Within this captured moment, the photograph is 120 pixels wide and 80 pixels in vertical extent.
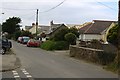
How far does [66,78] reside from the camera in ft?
48.3

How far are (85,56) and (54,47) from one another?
1986 centimetres

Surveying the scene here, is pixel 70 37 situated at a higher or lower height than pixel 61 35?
lower

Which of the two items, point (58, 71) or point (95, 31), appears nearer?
point (58, 71)

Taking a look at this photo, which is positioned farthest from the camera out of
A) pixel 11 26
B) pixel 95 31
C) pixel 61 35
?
pixel 11 26

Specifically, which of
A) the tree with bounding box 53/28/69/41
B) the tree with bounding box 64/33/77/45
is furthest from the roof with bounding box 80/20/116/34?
the tree with bounding box 64/33/77/45

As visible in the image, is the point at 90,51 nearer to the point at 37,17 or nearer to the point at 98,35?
the point at 37,17

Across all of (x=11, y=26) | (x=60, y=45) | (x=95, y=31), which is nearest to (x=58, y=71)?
(x=60, y=45)

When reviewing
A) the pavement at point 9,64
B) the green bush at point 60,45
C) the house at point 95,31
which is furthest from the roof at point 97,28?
the pavement at point 9,64

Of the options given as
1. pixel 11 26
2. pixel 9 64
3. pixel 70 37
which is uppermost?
pixel 11 26

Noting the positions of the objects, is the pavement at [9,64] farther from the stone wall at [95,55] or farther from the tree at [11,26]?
the tree at [11,26]

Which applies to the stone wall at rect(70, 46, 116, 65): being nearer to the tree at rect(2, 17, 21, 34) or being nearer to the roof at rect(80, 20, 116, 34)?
the roof at rect(80, 20, 116, 34)

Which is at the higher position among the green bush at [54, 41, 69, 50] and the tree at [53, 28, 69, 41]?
the tree at [53, 28, 69, 41]

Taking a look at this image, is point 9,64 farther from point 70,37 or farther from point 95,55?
point 70,37

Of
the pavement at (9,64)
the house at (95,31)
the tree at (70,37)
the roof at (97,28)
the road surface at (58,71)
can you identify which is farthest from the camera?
the roof at (97,28)
